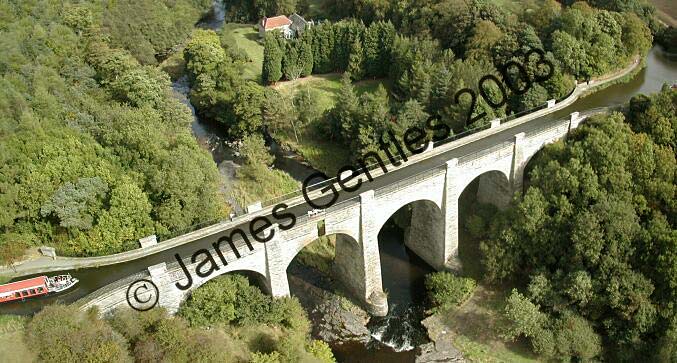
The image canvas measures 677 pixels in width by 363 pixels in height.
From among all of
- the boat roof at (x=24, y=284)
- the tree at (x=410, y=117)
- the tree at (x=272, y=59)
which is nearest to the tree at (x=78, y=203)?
the boat roof at (x=24, y=284)

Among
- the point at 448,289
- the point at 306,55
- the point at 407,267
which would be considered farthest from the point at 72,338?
the point at 306,55

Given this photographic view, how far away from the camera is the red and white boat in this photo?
35.1 metres

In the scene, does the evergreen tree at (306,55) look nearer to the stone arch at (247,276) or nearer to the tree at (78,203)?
the tree at (78,203)

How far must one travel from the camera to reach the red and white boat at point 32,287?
35125 mm

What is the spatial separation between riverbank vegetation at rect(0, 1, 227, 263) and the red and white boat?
3728 mm

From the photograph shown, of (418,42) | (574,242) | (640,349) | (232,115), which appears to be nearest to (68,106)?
(232,115)

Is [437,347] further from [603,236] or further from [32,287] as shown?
[32,287]

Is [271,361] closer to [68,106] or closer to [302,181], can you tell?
[302,181]

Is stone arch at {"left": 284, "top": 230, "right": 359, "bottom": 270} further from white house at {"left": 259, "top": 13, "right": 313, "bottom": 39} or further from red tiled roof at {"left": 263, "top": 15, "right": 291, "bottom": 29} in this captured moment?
red tiled roof at {"left": 263, "top": 15, "right": 291, "bottom": 29}

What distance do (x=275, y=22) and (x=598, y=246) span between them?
244ft

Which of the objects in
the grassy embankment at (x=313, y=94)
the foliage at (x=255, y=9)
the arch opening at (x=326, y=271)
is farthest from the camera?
the foliage at (x=255, y=9)

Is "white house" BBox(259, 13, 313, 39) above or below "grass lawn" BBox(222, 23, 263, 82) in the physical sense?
above

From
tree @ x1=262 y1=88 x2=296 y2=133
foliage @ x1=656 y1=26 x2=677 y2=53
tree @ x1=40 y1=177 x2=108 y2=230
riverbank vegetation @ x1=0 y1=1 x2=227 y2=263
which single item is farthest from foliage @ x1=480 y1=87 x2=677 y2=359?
foliage @ x1=656 y1=26 x2=677 y2=53

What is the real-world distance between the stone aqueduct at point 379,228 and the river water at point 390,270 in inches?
67.8
